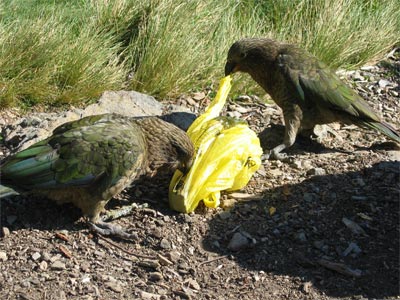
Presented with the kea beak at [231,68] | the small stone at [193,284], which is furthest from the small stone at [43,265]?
the kea beak at [231,68]

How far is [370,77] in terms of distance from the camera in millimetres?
7668

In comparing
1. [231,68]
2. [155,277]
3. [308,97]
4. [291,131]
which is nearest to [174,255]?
[155,277]

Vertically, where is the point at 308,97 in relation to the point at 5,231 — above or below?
above

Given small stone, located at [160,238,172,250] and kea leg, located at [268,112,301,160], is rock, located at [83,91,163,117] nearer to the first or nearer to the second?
kea leg, located at [268,112,301,160]

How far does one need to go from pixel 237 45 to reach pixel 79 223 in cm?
236

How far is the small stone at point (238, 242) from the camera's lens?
4.75 metres

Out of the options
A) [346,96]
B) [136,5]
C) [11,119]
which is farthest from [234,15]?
[11,119]

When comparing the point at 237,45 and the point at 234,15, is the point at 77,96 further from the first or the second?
the point at 234,15

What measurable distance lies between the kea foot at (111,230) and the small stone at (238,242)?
64cm

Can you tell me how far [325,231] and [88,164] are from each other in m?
1.66

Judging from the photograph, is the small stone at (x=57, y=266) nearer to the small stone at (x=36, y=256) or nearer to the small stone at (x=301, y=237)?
the small stone at (x=36, y=256)

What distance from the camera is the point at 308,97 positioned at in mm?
6000

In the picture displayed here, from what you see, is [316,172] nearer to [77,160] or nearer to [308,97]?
[308,97]

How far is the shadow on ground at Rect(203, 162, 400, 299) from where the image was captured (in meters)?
4.52
